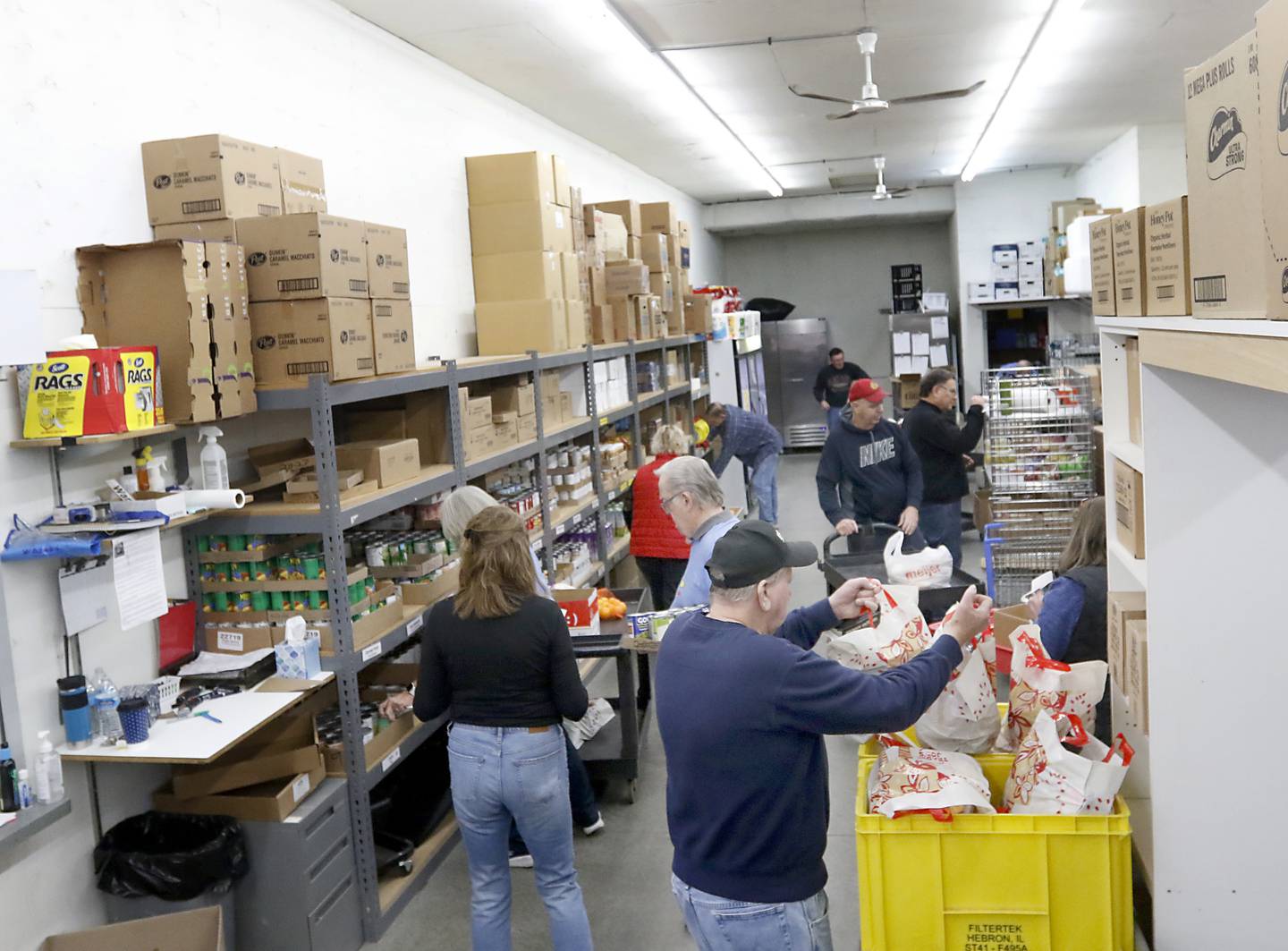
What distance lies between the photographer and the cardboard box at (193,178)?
3643 mm

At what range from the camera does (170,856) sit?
327cm

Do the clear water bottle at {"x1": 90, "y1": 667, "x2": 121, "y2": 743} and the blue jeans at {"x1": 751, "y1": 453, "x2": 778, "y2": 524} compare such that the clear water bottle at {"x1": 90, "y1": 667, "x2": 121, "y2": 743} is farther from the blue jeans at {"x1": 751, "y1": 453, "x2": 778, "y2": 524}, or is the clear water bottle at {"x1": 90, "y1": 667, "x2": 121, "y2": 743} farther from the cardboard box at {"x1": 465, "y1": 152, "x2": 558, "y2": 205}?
the blue jeans at {"x1": 751, "y1": 453, "x2": 778, "y2": 524}

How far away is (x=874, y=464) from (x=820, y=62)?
108 inches

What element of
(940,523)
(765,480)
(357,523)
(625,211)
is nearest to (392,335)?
(357,523)

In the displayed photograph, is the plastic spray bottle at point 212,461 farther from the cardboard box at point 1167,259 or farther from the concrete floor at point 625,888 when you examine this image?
the cardboard box at point 1167,259

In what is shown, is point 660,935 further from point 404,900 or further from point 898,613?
point 898,613

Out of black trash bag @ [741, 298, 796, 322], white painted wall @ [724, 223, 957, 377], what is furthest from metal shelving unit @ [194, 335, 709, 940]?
white painted wall @ [724, 223, 957, 377]

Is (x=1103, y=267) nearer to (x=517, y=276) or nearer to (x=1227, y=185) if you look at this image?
(x=1227, y=185)

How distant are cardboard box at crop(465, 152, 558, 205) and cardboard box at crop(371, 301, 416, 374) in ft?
8.02

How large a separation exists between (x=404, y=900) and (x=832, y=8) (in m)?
4.82

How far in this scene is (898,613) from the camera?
9.84 feet

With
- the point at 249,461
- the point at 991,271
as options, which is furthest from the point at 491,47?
the point at 991,271

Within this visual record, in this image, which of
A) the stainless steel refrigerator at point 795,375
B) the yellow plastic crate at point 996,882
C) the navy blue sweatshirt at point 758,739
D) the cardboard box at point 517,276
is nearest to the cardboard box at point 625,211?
the cardboard box at point 517,276

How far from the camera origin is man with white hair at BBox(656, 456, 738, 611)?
159 inches
